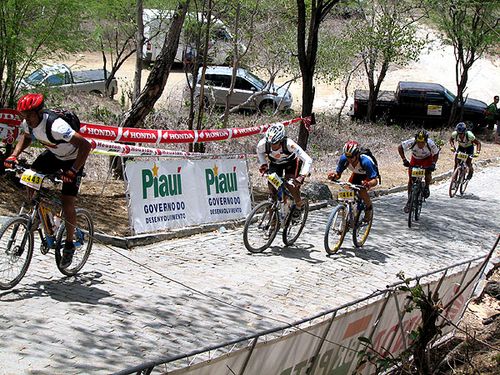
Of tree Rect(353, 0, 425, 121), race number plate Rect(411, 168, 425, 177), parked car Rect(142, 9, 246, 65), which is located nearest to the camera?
race number plate Rect(411, 168, 425, 177)

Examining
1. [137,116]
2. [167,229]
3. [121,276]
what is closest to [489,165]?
[137,116]

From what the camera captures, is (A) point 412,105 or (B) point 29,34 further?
(A) point 412,105

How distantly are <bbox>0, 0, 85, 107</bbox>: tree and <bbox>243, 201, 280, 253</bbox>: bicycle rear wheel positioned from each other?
14.5 ft

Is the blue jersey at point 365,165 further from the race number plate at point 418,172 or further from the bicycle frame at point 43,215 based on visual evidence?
the bicycle frame at point 43,215

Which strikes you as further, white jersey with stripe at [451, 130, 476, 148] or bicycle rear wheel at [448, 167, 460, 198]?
bicycle rear wheel at [448, 167, 460, 198]

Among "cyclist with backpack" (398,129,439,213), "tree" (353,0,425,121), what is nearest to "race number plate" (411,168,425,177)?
"cyclist with backpack" (398,129,439,213)

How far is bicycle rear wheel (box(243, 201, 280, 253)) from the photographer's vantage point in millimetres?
10859

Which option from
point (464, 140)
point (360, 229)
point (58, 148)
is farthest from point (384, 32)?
point (58, 148)

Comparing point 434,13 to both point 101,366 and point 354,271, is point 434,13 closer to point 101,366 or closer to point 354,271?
point 354,271

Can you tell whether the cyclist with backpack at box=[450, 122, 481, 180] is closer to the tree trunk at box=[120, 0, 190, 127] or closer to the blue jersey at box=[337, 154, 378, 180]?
the blue jersey at box=[337, 154, 378, 180]

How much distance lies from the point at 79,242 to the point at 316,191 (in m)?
8.17

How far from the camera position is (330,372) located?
6375mm

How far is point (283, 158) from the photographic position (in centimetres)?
1112

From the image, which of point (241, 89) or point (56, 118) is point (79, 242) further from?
point (241, 89)
